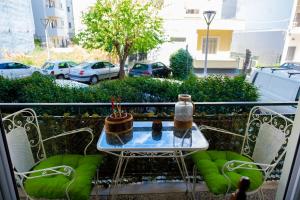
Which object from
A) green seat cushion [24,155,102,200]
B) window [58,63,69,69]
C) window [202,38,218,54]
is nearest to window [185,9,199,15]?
window [202,38,218,54]

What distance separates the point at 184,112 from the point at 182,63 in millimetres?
6973

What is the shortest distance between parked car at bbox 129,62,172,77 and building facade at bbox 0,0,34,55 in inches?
149

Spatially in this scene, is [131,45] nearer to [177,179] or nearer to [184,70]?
[184,70]

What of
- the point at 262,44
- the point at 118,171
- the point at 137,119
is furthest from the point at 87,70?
the point at 262,44

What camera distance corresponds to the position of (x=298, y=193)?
903mm

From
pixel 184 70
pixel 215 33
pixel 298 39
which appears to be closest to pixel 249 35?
pixel 215 33

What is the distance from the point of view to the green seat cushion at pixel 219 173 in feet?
3.92

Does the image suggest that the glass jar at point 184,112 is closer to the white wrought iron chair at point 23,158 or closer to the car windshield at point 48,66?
the white wrought iron chair at point 23,158

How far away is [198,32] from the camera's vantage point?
1055cm

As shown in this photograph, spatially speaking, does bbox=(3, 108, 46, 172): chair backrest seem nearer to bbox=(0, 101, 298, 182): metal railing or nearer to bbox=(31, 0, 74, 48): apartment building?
bbox=(0, 101, 298, 182): metal railing

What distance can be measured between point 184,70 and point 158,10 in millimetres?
2370

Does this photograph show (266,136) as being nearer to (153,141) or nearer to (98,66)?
(153,141)

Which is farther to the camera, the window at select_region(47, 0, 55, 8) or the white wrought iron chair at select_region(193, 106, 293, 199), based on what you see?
the window at select_region(47, 0, 55, 8)

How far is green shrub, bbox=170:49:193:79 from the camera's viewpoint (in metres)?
A: 8.05
